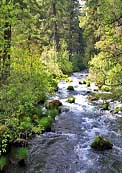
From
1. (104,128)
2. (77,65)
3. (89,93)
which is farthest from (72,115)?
(77,65)

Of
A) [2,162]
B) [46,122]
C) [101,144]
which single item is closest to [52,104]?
[46,122]

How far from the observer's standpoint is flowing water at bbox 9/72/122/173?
40.9ft

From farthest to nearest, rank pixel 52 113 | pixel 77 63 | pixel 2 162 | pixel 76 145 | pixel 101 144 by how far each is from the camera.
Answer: pixel 77 63 → pixel 52 113 → pixel 76 145 → pixel 101 144 → pixel 2 162

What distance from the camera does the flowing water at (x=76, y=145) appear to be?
491 inches

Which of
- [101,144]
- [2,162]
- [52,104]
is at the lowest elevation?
[101,144]

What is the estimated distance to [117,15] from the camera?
1238 centimetres

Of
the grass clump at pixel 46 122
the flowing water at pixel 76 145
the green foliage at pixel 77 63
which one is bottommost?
the flowing water at pixel 76 145

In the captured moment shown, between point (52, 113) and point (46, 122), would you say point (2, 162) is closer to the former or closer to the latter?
point (46, 122)

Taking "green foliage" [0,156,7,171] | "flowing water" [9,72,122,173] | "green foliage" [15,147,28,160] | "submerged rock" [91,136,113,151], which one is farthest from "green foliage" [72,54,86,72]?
"green foliage" [0,156,7,171]

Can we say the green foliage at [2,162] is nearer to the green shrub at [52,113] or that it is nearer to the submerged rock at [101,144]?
the submerged rock at [101,144]

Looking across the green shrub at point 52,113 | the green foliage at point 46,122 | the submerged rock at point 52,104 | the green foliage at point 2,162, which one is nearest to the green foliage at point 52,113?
the green shrub at point 52,113

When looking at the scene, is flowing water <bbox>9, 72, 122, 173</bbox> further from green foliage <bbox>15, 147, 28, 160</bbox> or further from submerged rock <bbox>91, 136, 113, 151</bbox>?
A: green foliage <bbox>15, 147, 28, 160</bbox>

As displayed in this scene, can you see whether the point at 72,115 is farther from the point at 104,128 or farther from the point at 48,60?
the point at 48,60

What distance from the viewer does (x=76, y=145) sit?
14914mm
